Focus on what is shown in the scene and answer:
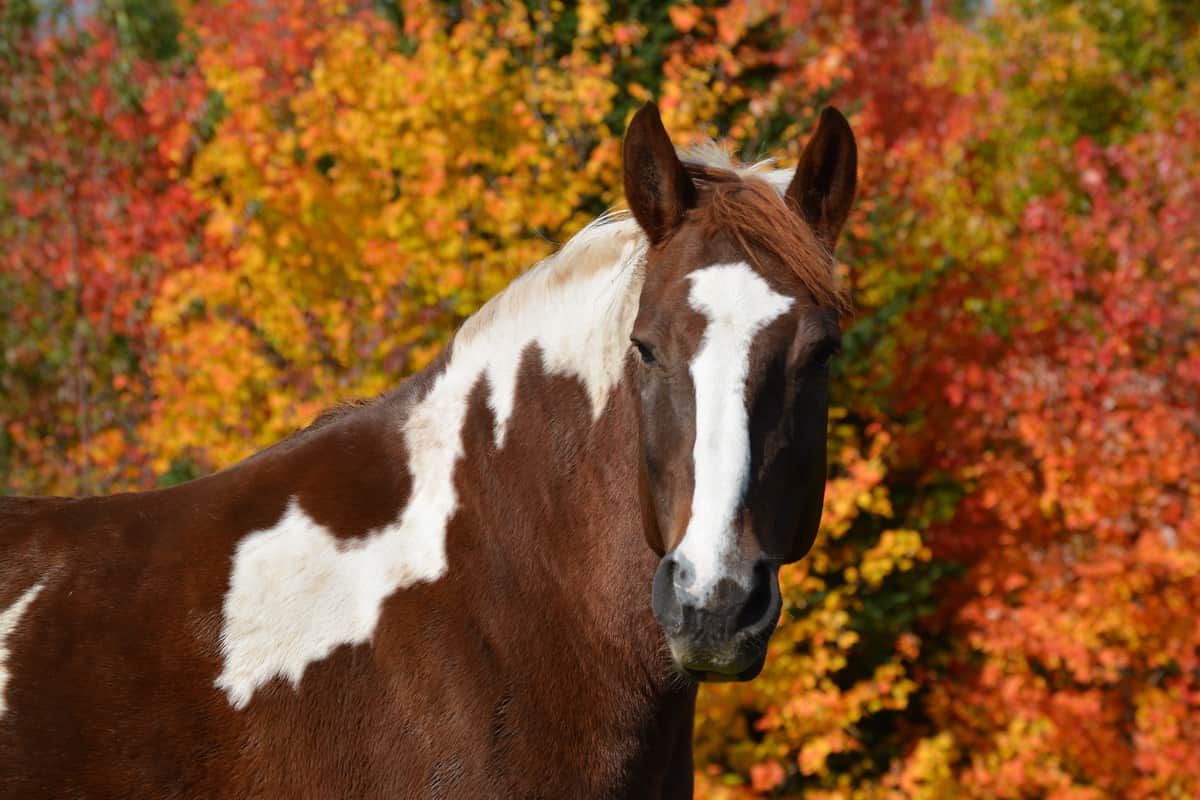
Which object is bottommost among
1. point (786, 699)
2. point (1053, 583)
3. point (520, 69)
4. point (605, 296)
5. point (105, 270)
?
point (1053, 583)

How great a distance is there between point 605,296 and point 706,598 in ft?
3.00

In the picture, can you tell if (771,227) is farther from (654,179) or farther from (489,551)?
(489,551)

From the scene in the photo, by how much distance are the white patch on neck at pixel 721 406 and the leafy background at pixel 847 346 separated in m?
5.09

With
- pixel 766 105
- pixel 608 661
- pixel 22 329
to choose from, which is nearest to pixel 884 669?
pixel 766 105

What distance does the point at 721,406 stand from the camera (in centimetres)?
250

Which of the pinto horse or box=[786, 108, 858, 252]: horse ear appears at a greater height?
box=[786, 108, 858, 252]: horse ear

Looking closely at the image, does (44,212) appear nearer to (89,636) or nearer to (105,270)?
(105,270)

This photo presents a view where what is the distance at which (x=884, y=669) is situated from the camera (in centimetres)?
880

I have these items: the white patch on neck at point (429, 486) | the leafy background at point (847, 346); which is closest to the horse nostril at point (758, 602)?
the white patch on neck at point (429, 486)

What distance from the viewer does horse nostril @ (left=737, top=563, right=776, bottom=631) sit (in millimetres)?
2379

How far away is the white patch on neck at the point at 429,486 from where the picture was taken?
282cm

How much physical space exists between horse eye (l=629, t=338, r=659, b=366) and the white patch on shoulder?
1.54 m

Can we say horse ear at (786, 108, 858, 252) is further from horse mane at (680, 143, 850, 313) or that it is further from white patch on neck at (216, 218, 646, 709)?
white patch on neck at (216, 218, 646, 709)

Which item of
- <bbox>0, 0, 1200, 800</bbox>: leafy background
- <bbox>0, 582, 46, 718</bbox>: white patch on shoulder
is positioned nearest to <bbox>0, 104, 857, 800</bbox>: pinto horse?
<bbox>0, 582, 46, 718</bbox>: white patch on shoulder
